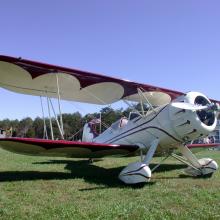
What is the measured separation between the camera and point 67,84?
1047 cm

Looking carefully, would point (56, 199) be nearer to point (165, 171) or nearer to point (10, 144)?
point (10, 144)

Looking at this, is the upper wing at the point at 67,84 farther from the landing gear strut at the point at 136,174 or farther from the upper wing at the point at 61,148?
the landing gear strut at the point at 136,174

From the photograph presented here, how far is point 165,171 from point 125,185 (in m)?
3.02

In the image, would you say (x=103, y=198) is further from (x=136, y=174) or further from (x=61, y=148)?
(x=61, y=148)

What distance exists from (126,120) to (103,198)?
5418mm

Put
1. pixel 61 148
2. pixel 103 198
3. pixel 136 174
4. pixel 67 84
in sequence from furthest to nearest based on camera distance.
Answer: pixel 67 84 < pixel 61 148 < pixel 136 174 < pixel 103 198

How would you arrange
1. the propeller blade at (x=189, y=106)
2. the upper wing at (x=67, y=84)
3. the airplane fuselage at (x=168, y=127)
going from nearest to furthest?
the propeller blade at (x=189, y=106)
the airplane fuselage at (x=168, y=127)
the upper wing at (x=67, y=84)

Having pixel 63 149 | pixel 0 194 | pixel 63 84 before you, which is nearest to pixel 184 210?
pixel 0 194

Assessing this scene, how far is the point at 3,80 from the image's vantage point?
32.4 feet

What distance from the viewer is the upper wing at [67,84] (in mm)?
9159

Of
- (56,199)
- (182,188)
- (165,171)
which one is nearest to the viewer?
(56,199)

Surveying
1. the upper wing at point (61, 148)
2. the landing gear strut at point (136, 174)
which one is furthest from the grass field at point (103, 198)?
the upper wing at point (61, 148)

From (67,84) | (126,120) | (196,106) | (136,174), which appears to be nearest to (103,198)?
(136,174)

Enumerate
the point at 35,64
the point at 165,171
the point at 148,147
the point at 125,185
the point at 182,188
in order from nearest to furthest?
the point at 182,188 < the point at 125,185 < the point at 35,64 < the point at 148,147 < the point at 165,171
